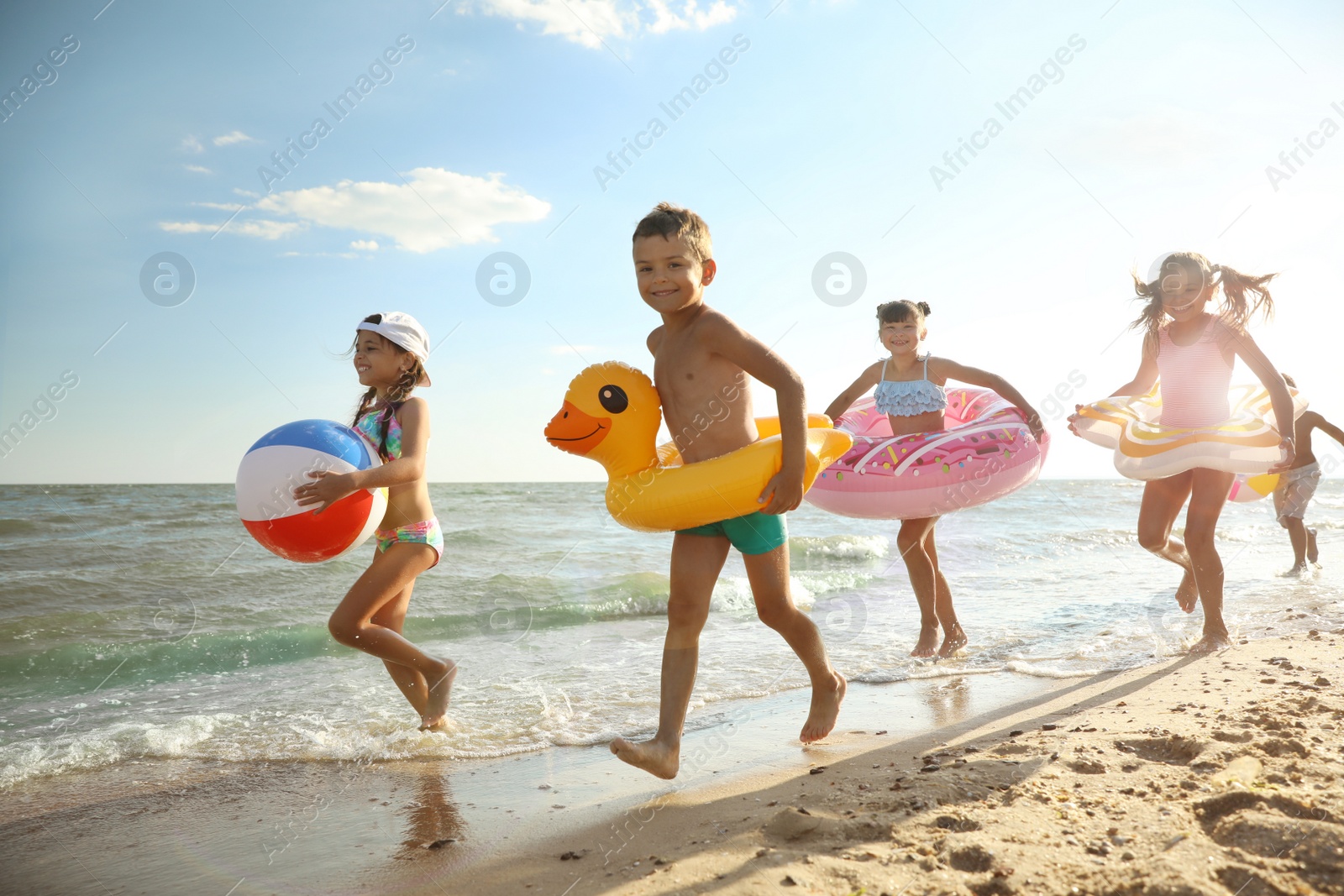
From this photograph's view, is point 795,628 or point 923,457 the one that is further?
point 923,457

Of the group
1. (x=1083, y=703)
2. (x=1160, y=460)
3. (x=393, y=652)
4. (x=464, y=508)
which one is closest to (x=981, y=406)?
(x=1160, y=460)

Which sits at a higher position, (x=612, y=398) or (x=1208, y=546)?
(x=612, y=398)

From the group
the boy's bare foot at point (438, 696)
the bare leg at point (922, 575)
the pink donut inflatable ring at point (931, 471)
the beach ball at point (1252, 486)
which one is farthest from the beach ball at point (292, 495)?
the beach ball at point (1252, 486)

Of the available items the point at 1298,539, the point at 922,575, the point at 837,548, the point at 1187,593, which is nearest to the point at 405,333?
the point at 922,575

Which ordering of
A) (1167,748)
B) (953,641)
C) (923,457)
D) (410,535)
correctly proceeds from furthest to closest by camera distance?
1. (953,641)
2. (923,457)
3. (410,535)
4. (1167,748)

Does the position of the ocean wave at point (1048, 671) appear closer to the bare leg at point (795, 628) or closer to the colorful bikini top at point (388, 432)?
the bare leg at point (795, 628)

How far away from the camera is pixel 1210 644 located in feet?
16.3

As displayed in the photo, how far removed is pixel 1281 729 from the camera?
2.98 metres

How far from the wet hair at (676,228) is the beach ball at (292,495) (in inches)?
60.9

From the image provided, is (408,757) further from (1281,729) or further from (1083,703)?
(1281,729)

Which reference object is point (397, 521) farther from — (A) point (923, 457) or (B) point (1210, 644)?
(B) point (1210, 644)

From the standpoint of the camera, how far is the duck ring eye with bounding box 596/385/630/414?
326 cm

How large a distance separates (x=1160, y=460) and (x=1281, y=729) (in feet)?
7.79

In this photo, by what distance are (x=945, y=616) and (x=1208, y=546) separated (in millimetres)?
1531
